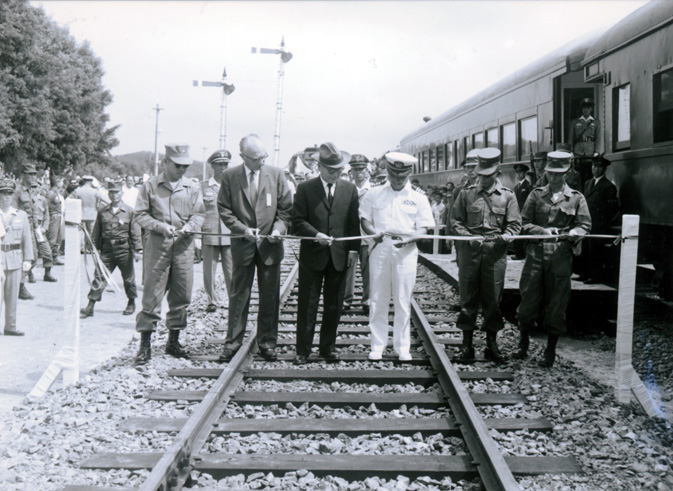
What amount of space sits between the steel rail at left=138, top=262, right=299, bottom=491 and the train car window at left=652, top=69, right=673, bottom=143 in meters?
4.70

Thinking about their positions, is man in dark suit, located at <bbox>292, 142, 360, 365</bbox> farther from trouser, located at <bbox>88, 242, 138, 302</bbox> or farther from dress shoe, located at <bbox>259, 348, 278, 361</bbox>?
trouser, located at <bbox>88, 242, 138, 302</bbox>

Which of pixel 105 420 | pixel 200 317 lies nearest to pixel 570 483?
pixel 105 420

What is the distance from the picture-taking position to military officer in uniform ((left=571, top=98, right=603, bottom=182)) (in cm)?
847

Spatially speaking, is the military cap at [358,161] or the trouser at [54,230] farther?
the trouser at [54,230]

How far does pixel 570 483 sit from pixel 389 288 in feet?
9.40

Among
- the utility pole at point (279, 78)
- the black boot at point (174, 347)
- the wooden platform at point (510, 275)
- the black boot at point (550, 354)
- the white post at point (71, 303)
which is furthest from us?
the utility pole at point (279, 78)

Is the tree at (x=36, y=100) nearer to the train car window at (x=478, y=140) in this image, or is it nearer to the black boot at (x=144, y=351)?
the train car window at (x=478, y=140)

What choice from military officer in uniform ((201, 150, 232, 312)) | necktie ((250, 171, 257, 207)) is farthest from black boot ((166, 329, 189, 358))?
military officer in uniform ((201, 150, 232, 312))

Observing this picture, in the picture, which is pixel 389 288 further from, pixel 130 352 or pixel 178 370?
pixel 130 352

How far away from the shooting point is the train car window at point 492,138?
44.2 feet

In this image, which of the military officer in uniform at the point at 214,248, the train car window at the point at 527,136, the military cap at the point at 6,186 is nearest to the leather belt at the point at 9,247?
the military cap at the point at 6,186

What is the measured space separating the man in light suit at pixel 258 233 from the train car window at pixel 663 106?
3875mm

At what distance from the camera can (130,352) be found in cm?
664

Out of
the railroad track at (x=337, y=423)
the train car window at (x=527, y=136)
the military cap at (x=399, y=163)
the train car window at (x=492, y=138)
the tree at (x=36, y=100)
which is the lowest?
the railroad track at (x=337, y=423)
